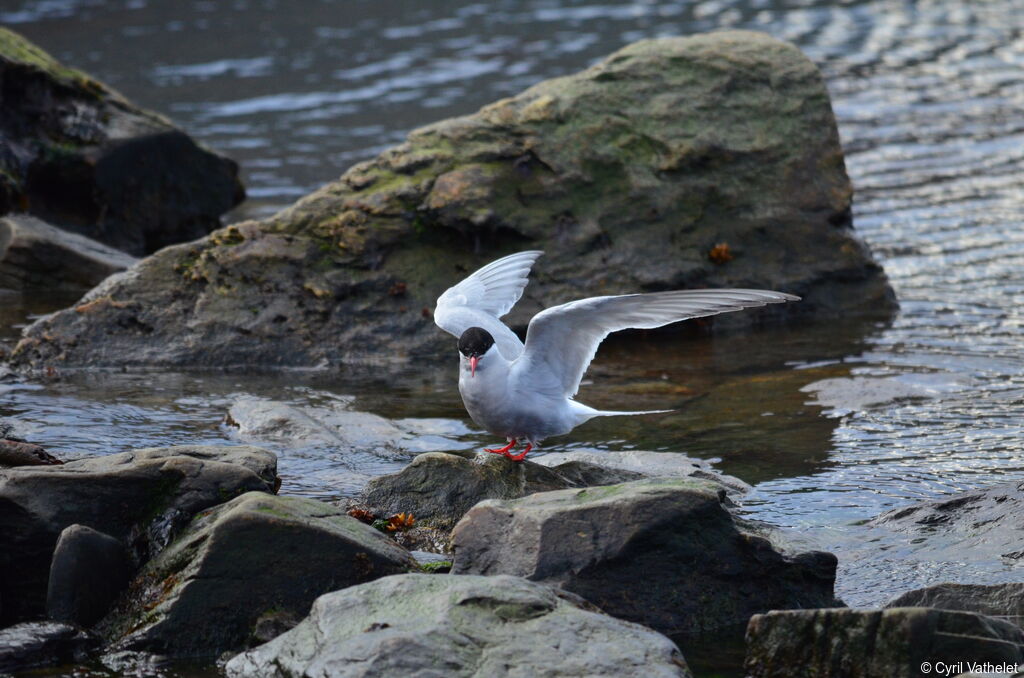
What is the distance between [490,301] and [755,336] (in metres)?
3.71

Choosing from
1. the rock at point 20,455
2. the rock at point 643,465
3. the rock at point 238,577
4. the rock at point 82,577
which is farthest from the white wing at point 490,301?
the rock at point 82,577

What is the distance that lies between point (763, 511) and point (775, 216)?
4701 millimetres

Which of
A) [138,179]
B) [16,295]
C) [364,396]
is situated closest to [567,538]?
[364,396]

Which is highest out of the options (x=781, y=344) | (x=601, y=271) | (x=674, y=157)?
(x=674, y=157)

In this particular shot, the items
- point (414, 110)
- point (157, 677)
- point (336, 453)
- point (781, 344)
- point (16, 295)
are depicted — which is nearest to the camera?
point (157, 677)

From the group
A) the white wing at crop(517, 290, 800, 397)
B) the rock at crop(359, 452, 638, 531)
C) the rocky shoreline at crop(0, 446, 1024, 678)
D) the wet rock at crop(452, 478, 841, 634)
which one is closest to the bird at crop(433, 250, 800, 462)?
the white wing at crop(517, 290, 800, 397)

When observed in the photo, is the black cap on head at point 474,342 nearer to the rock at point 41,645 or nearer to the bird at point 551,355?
→ the bird at point 551,355

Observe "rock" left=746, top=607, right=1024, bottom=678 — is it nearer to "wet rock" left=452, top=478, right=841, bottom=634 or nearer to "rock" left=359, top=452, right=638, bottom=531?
"wet rock" left=452, top=478, right=841, bottom=634

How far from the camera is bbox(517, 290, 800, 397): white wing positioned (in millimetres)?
6621

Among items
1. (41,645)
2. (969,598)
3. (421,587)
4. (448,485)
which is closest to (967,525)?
(969,598)

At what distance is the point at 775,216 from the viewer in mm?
11242

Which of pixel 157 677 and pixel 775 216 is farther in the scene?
pixel 775 216

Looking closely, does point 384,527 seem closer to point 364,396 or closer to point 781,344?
point 364,396

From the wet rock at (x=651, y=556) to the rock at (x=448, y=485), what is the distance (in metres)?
0.81
